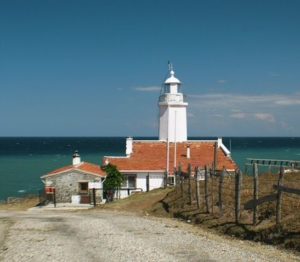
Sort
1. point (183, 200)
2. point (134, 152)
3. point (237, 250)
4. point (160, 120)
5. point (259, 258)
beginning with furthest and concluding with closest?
point (160, 120)
point (134, 152)
point (183, 200)
point (237, 250)
point (259, 258)

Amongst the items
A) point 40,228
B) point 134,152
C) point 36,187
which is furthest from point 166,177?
point 36,187

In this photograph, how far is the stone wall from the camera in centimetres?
4094

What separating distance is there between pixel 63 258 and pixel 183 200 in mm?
14080

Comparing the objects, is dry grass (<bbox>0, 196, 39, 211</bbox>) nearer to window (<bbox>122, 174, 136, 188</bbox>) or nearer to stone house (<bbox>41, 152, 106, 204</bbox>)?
stone house (<bbox>41, 152, 106, 204</bbox>)

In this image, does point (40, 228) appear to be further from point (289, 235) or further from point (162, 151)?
point (162, 151)

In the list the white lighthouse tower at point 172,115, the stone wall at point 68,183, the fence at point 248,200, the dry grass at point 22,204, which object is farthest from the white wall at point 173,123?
the fence at point 248,200

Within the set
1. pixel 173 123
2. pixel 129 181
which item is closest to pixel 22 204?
pixel 129 181

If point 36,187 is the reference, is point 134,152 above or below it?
above

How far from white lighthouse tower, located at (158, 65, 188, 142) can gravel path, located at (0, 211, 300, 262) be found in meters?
26.5

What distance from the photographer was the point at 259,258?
15.1m

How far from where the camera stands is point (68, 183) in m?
41.0

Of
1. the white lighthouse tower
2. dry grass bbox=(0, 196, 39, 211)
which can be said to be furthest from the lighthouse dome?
dry grass bbox=(0, 196, 39, 211)

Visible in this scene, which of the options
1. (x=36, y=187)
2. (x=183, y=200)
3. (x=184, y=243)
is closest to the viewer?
(x=184, y=243)

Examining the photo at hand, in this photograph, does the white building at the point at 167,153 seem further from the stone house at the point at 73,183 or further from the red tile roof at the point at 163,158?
the stone house at the point at 73,183
